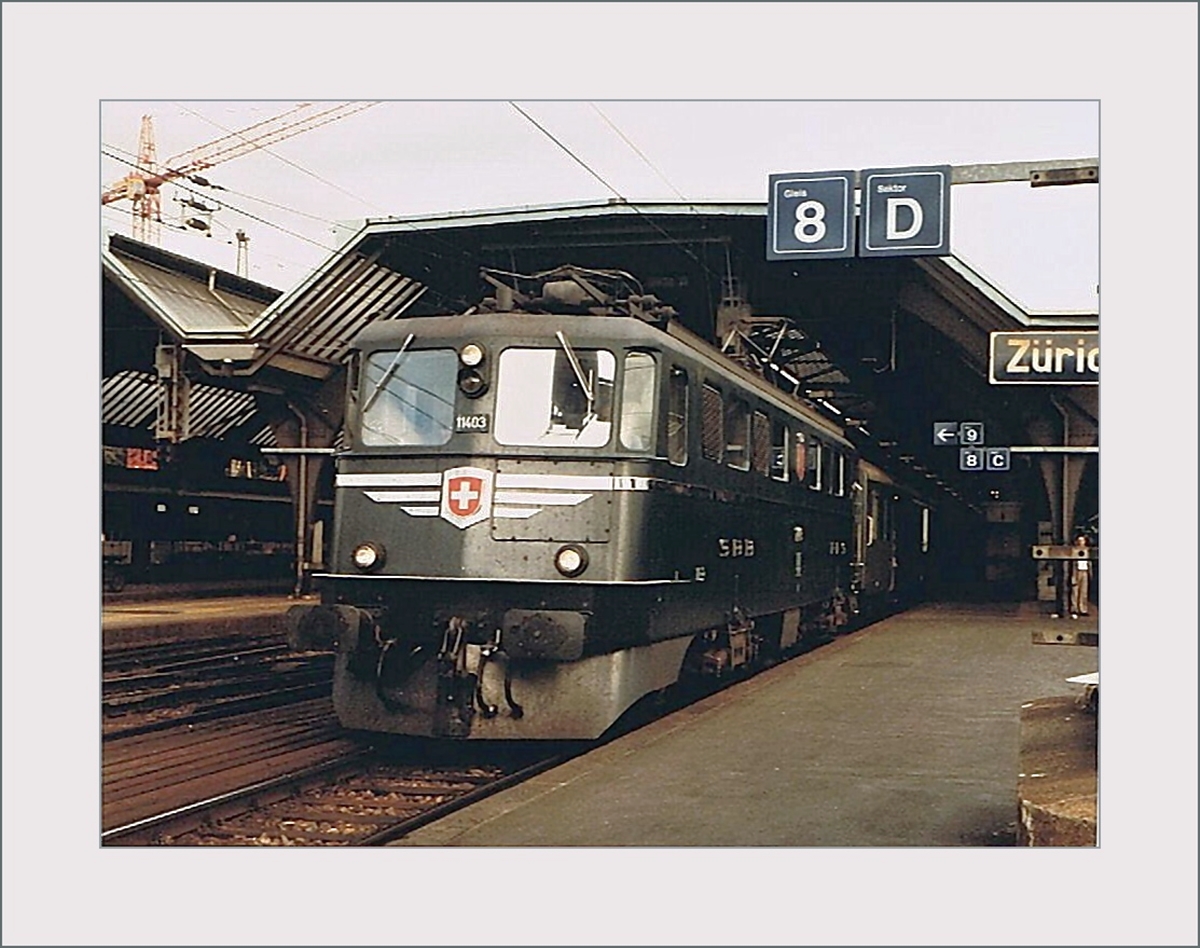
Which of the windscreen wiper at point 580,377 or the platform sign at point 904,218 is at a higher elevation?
the platform sign at point 904,218

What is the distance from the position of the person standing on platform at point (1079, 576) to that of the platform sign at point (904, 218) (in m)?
2.21

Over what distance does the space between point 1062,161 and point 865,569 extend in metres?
11.9

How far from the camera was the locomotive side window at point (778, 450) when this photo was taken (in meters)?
13.2

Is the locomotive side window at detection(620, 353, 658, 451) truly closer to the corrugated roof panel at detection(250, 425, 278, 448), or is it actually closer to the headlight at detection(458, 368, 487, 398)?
the headlight at detection(458, 368, 487, 398)

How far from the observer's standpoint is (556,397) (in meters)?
9.91

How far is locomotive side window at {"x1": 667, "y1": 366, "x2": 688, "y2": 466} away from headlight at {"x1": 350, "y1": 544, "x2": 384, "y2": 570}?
6.92 ft

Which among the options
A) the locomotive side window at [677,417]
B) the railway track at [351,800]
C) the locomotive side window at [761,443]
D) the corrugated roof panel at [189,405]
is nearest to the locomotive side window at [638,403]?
the locomotive side window at [677,417]

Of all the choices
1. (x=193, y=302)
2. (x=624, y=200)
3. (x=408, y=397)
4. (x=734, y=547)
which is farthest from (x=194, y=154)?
(x=734, y=547)

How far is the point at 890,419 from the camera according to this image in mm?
19219

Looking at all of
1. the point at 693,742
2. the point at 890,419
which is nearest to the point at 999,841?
the point at 693,742

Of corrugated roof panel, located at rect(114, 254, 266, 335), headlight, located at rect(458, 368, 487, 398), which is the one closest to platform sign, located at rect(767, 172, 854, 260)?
headlight, located at rect(458, 368, 487, 398)

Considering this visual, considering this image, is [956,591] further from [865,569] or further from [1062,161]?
[1062,161]

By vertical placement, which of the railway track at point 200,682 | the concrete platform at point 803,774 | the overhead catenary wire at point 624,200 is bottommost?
the railway track at point 200,682

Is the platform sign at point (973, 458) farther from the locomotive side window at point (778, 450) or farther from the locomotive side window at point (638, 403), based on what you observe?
the locomotive side window at point (638, 403)
